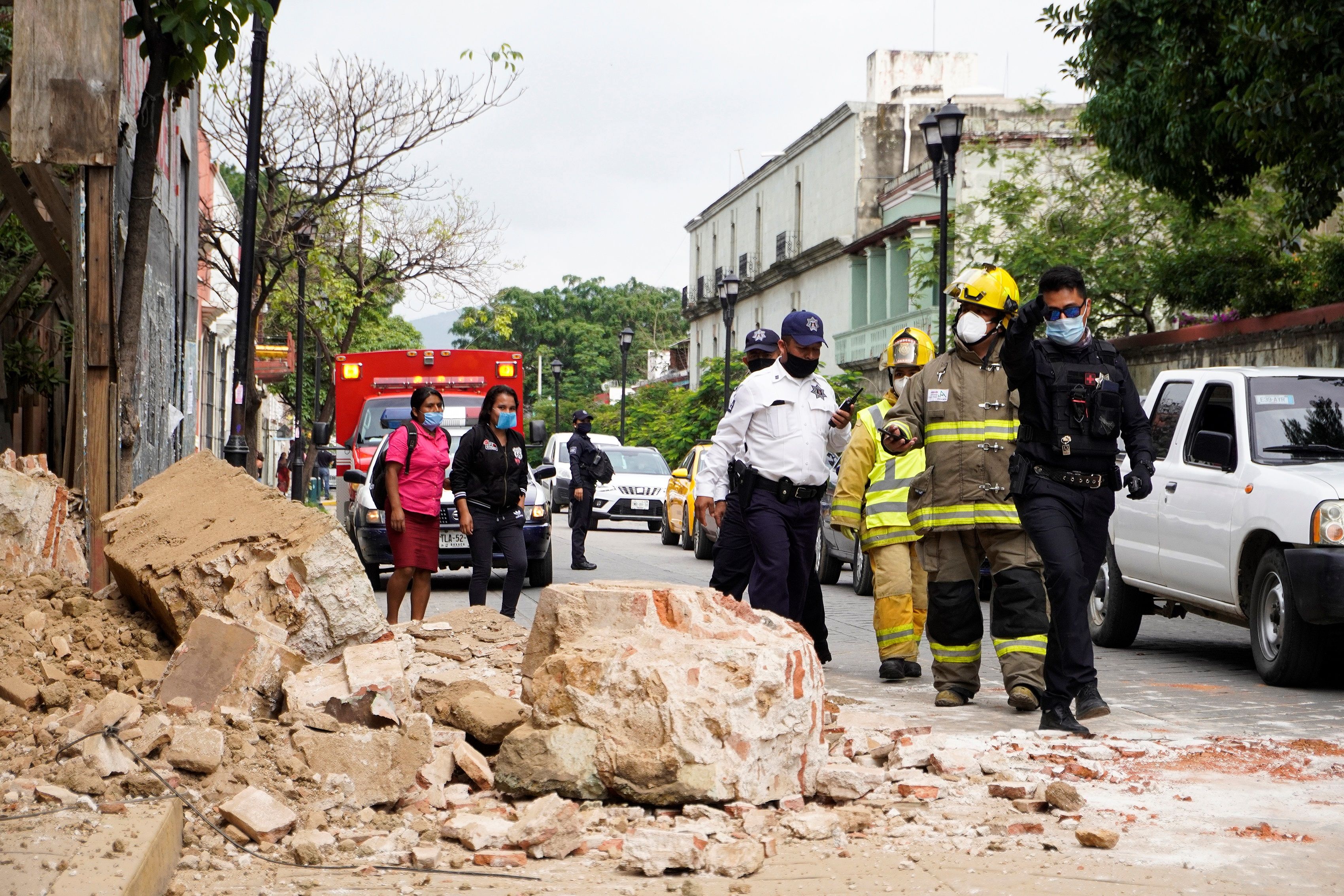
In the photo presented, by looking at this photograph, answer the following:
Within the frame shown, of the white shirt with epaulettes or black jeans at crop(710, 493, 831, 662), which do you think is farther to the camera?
black jeans at crop(710, 493, 831, 662)

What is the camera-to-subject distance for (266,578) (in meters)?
6.56

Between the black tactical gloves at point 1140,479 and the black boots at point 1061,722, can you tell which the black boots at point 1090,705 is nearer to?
the black boots at point 1061,722

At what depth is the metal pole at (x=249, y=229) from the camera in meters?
16.6

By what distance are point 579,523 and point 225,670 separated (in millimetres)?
11937

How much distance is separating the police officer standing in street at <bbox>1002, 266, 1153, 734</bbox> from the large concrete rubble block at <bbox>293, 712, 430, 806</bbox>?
9.82 ft

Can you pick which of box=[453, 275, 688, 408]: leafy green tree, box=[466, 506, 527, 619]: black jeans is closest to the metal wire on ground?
box=[466, 506, 527, 619]: black jeans

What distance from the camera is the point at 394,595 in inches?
401

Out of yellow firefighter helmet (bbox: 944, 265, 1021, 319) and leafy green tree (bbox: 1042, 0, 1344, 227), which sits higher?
leafy green tree (bbox: 1042, 0, 1344, 227)

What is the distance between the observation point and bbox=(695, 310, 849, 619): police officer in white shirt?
7941 mm

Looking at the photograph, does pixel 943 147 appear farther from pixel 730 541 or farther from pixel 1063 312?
pixel 1063 312

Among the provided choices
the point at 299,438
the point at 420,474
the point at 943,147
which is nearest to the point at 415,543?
the point at 420,474

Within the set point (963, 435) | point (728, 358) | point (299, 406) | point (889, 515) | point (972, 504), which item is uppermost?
point (728, 358)

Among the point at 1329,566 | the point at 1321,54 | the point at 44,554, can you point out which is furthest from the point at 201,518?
the point at 1321,54

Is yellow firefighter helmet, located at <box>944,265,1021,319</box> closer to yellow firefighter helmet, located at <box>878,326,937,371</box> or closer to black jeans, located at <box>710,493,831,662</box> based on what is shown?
yellow firefighter helmet, located at <box>878,326,937,371</box>
